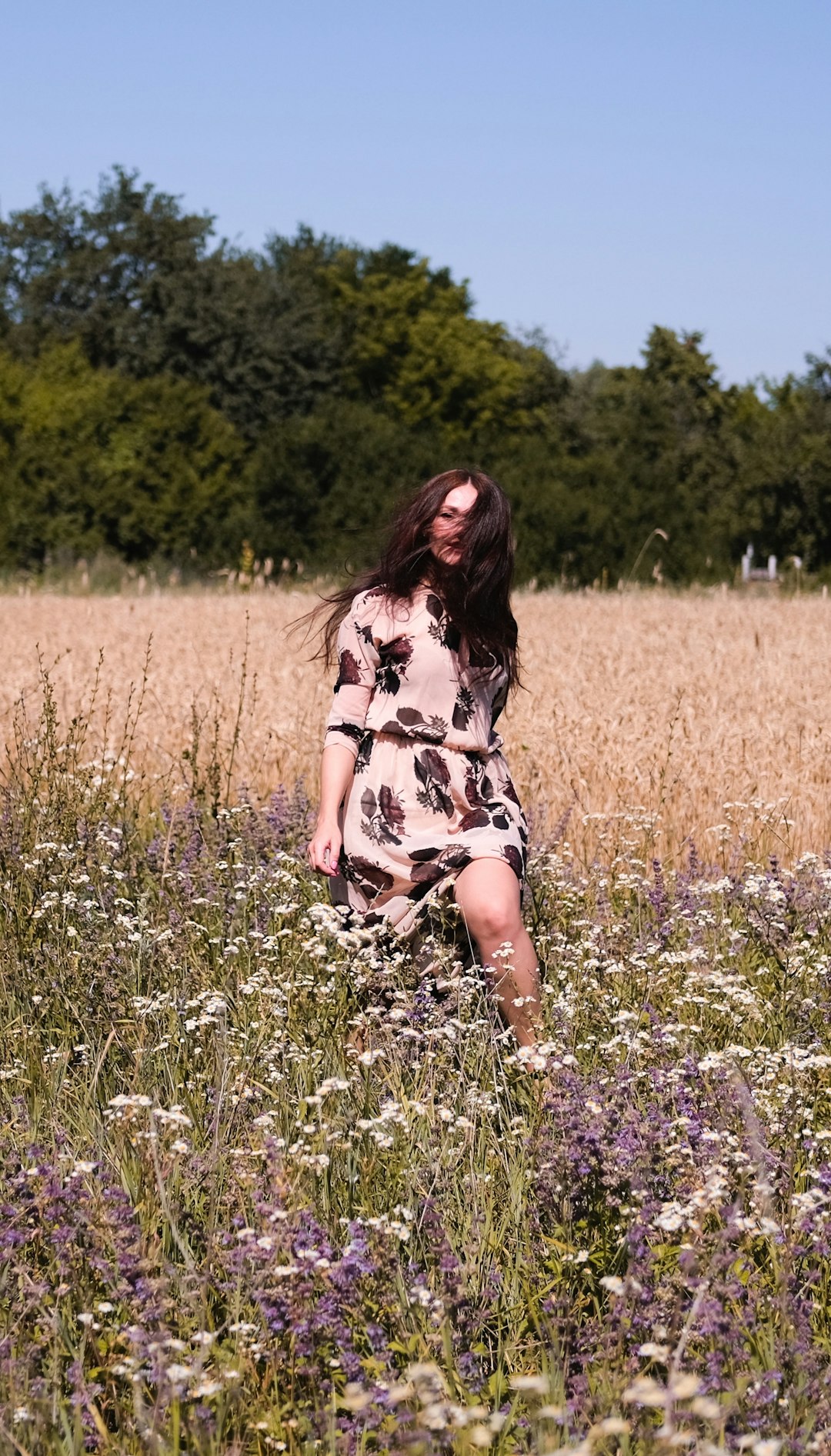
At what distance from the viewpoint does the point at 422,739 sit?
14.1 feet

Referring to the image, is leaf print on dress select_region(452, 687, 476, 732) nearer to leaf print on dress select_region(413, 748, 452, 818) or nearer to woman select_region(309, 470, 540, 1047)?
woman select_region(309, 470, 540, 1047)

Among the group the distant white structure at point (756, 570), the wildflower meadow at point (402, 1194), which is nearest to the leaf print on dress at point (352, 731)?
the wildflower meadow at point (402, 1194)

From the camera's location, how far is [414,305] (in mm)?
61812

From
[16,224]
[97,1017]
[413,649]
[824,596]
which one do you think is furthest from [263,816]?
[16,224]

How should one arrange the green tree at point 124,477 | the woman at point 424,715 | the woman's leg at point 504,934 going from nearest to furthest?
the woman's leg at point 504,934 < the woman at point 424,715 < the green tree at point 124,477

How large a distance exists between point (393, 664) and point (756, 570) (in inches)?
1153

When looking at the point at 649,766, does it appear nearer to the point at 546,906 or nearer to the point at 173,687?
the point at 546,906

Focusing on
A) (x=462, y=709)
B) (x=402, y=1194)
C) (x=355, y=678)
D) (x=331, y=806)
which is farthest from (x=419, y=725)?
(x=402, y=1194)

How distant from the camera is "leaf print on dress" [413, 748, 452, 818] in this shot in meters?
4.21

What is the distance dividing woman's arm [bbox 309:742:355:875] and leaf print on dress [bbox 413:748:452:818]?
0.22 metres

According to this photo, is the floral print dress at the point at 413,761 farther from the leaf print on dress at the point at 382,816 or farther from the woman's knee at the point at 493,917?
the woman's knee at the point at 493,917

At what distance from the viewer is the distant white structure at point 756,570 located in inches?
1119

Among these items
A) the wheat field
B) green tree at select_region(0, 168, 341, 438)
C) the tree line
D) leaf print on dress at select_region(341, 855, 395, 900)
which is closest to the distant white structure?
the tree line

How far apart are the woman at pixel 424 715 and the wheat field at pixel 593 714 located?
767 mm
